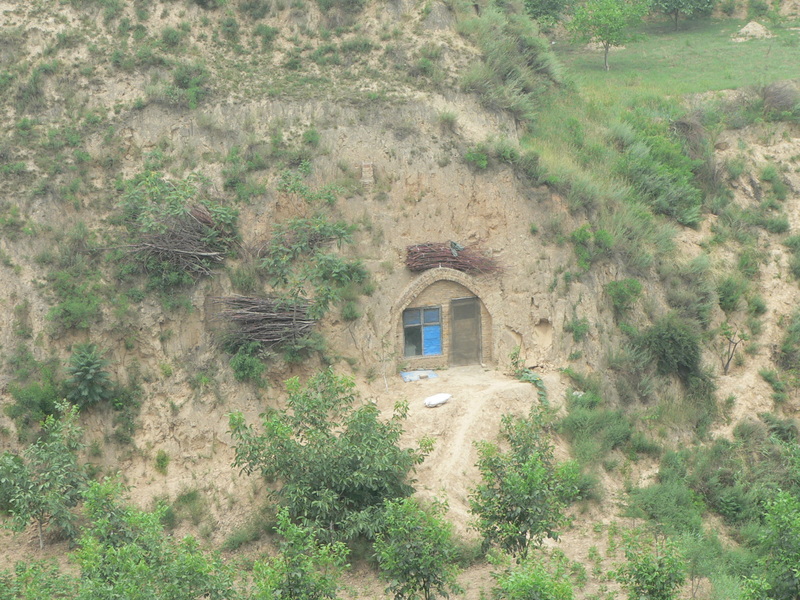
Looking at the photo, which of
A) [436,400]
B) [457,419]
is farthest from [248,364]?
[457,419]

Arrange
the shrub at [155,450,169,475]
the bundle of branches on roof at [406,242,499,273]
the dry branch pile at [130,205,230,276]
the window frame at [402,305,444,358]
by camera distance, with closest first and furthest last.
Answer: the shrub at [155,450,169,475] → the dry branch pile at [130,205,230,276] → the bundle of branches on roof at [406,242,499,273] → the window frame at [402,305,444,358]

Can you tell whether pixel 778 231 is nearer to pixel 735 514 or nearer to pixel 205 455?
pixel 735 514

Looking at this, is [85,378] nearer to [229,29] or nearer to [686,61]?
[229,29]

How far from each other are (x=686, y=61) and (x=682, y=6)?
5426 mm

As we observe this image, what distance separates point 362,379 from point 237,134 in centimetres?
762

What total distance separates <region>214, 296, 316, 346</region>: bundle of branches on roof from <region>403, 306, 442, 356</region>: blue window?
3.04m

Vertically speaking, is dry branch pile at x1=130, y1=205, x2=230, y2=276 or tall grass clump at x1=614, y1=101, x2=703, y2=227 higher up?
tall grass clump at x1=614, y1=101, x2=703, y2=227

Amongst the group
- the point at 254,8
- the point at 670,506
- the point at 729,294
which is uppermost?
the point at 254,8

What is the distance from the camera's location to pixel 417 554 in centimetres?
1838

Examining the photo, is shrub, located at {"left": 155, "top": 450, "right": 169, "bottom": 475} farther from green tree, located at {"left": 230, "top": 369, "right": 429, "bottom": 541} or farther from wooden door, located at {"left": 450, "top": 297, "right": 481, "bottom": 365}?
wooden door, located at {"left": 450, "top": 297, "right": 481, "bottom": 365}

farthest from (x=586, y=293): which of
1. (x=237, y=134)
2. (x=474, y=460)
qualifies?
(x=237, y=134)

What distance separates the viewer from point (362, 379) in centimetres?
2622

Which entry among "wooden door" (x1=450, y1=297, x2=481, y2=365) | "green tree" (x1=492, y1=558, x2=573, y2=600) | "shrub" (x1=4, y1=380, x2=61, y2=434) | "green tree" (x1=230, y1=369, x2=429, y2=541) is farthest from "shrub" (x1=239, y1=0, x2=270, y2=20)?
"green tree" (x1=492, y1=558, x2=573, y2=600)

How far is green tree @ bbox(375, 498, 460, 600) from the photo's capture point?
18.3 meters
